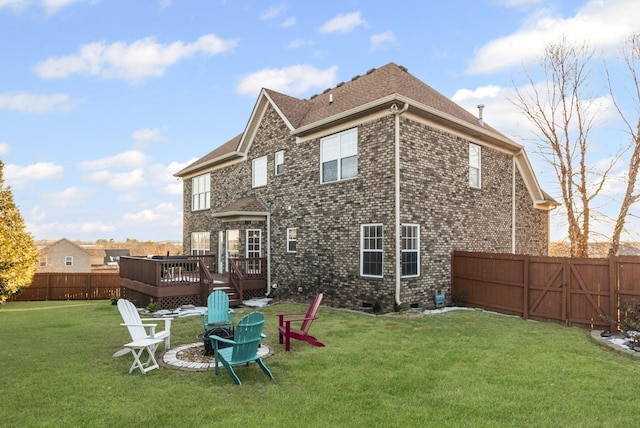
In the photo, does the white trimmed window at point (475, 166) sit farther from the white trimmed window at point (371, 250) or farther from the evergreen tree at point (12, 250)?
the evergreen tree at point (12, 250)

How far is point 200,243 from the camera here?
2289cm

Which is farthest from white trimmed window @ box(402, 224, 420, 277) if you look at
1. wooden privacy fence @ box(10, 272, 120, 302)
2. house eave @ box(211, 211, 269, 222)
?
wooden privacy fence @ box(10, 272, 120, 302)

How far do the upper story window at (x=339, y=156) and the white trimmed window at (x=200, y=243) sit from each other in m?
10.4

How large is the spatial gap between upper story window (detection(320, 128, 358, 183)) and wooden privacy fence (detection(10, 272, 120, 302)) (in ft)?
51.4

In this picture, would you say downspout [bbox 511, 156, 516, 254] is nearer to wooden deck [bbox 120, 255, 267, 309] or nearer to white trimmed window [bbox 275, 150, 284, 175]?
white trimmed window [bbox 275, 150, 284, 175]

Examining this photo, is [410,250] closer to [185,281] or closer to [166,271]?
[185,281]

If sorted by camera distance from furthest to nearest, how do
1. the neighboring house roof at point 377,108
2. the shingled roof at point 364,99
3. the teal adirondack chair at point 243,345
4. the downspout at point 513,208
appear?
the downspout at point 513,208, the shingled roof at point 364,99, the neighboring house roof at point 377,108, the teal adirondack chair at point 243,345

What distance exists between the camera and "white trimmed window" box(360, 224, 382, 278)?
1257 cm

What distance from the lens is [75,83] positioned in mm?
14844

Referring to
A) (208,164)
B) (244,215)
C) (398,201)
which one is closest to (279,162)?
(244,215)

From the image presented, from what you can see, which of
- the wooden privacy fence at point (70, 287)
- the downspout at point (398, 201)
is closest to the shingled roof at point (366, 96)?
the downspout at point (398, 201)

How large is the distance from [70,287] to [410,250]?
65.4 ft

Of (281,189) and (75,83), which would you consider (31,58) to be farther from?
(281,189)

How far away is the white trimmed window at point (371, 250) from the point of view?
12.6 meters
